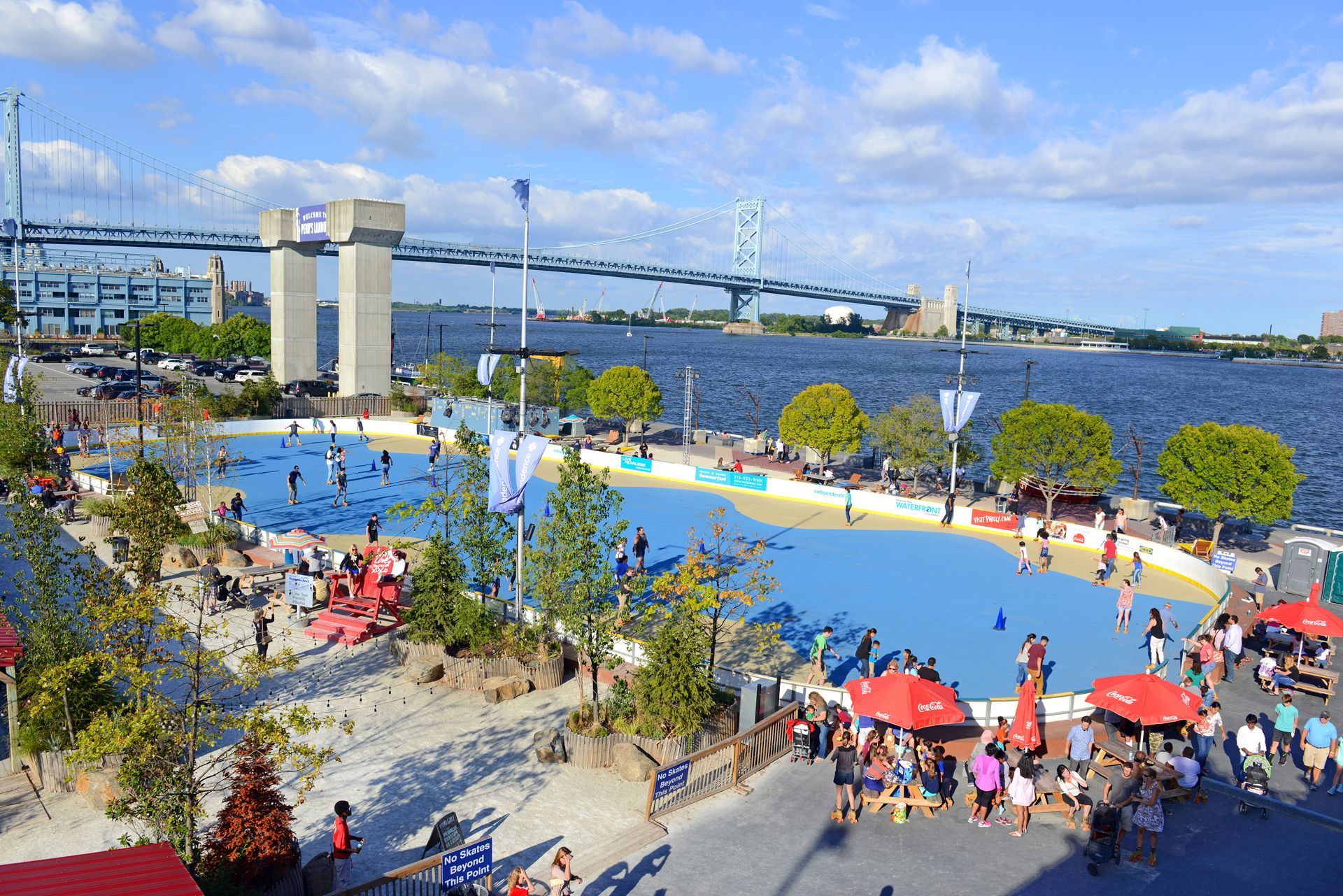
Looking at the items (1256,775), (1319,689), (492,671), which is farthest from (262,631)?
(1319,689)

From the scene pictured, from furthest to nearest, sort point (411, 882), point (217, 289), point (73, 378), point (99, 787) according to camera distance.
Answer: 1. point (217, 289)
2. point (73, 378)
3. point (99, 787)
4. point (411, 882)

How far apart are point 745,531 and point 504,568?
41.6ft

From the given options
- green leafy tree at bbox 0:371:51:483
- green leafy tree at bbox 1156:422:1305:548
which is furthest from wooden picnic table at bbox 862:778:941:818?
green leafy tree at bbox 0:371:51:483

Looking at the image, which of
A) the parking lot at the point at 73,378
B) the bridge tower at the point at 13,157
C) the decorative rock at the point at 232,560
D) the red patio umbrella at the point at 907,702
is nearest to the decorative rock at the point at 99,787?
the red patio umbrella at the point at 907,702

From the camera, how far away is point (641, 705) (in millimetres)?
14609

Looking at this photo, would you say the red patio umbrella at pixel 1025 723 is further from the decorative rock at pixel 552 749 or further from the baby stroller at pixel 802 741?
the decorative rock at pixel 552 749

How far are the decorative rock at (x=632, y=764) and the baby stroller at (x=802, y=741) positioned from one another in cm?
223

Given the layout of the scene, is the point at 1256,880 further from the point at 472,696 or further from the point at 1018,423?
the point at 1018,423

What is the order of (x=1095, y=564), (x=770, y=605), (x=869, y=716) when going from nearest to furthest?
(x=869, y=716), (x=770, y=605), (x=1095, y=564)

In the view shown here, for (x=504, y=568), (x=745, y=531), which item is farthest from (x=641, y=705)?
(x=745, y=531)

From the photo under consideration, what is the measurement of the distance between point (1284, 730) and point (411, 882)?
44.0 feet

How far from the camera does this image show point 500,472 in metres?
17.9

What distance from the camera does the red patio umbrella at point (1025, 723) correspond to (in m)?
14.1

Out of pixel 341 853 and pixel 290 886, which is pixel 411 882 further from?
pixel 290 886
